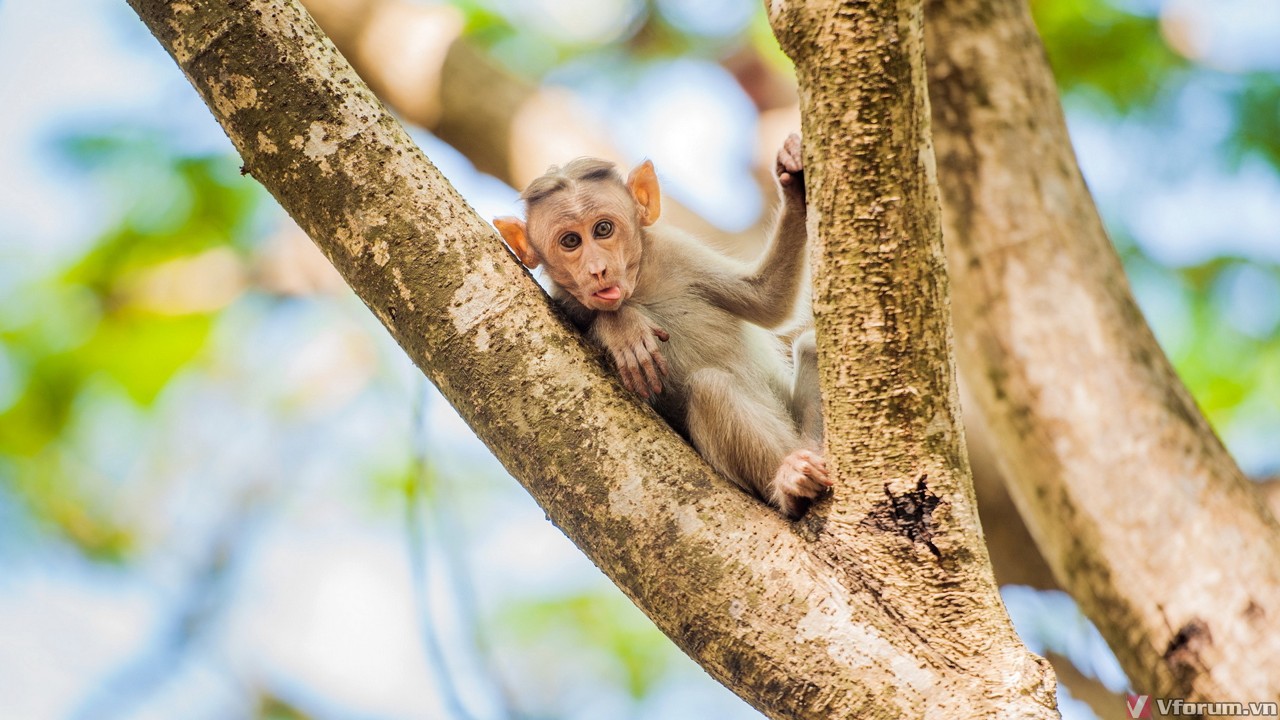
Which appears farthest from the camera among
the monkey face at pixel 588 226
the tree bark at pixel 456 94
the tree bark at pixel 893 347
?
the tree bark at pixel 456 94

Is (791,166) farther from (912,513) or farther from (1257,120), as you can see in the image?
(1257,120)

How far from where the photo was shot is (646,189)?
214 inches

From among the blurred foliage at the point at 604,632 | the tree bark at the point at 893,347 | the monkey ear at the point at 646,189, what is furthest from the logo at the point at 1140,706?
the blurred foliage at the point at 604,632

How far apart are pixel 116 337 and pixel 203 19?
18.9ft

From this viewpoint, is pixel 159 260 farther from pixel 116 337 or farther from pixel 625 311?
pixel 625 311

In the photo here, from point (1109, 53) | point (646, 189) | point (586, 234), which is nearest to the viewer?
point (586, 234)

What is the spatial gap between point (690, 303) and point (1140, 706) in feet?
9.26

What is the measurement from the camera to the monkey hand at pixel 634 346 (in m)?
3.85

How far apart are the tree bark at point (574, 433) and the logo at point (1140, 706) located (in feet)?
8.51

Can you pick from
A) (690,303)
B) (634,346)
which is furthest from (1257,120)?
(634,346)

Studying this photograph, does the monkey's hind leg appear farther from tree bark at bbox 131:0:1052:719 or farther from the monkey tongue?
tree bark at bbox 131:0:1052:719

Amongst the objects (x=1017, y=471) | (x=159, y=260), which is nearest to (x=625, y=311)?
(x=1017, y=471)

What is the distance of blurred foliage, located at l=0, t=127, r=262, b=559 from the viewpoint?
331 inches

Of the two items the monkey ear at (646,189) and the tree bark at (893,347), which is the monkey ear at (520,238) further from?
the tree bark at (893,347)
